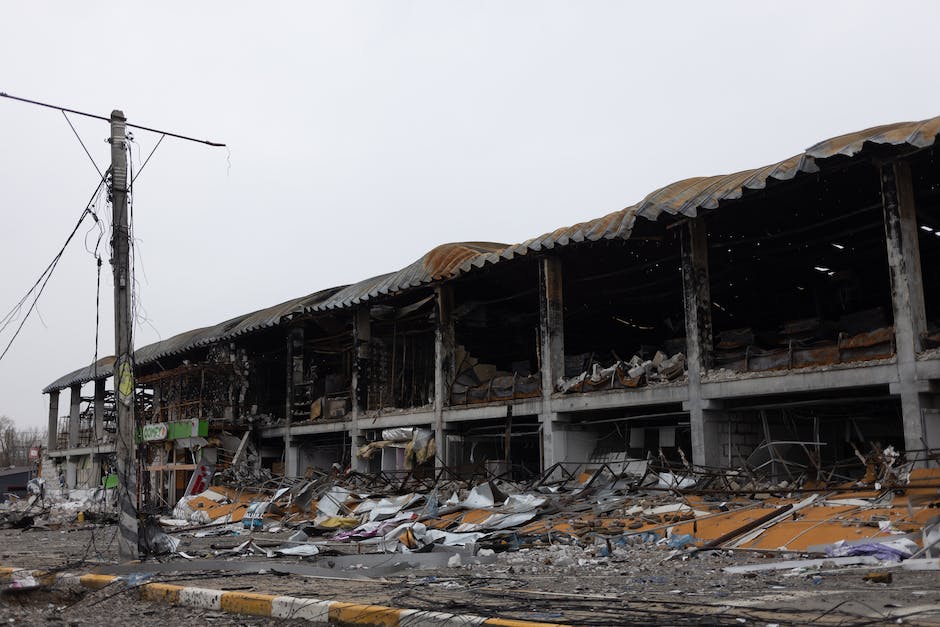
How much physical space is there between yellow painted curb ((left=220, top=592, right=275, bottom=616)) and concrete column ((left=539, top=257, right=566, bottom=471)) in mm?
12588

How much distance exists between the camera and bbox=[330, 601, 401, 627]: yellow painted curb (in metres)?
5.86

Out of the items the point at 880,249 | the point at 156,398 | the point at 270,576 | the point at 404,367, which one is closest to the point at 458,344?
the point at 404,367

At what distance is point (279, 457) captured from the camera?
30.2 meters

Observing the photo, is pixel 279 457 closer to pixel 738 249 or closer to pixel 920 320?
pixel 738 249

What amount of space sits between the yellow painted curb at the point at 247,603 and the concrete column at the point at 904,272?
11.0m

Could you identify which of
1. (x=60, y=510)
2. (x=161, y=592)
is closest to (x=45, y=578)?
(x=161, y=592)

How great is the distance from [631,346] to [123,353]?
19352 mm

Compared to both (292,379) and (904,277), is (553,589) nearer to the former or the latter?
(904,277)

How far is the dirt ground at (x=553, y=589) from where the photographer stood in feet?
17.8

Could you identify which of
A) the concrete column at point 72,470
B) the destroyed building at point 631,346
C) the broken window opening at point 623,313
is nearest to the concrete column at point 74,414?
the concrete column at point 72,470

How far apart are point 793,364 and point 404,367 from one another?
1266 cm

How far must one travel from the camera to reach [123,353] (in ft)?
36.4

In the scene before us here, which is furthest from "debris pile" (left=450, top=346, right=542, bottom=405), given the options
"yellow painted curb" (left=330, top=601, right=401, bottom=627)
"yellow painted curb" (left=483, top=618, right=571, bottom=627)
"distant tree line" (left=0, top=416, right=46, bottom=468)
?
"distant tree line" (left=0, top=416, right=46, bottom=468)

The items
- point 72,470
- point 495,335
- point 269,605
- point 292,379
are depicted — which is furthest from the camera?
point 72,470
